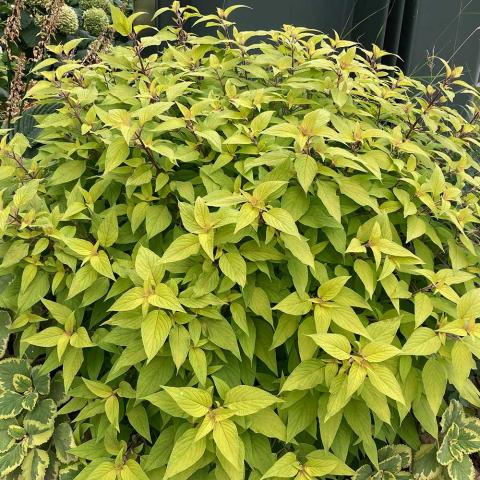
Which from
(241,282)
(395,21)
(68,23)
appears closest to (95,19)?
(68,23)

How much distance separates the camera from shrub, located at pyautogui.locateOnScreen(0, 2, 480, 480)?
1262 millimetres

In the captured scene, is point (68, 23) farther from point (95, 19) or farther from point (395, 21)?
point (395, 21)

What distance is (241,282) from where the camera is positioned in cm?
124

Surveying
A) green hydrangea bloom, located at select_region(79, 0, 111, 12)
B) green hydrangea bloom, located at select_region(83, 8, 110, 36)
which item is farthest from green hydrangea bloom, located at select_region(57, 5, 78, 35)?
green hydrangea bloom, located at select_region(79, 0, 111, 12)

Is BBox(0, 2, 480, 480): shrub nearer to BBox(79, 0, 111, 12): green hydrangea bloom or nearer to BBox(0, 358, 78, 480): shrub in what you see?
BBox(0, 358, 78, 480): shrub

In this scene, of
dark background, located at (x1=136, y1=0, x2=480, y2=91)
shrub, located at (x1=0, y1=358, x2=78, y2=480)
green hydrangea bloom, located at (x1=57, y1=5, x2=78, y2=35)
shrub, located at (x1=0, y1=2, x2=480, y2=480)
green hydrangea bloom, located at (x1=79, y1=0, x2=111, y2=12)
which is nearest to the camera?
shrub, located at (x1=0, y1=2, x2=480, y2=480)

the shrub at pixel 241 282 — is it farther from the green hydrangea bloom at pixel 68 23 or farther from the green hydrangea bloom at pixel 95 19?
the green hydrangea bloom at pixel 95 19

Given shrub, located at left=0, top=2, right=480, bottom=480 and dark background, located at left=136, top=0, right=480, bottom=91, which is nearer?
shrub, located at left=0, top=2, right=480, bottom=480

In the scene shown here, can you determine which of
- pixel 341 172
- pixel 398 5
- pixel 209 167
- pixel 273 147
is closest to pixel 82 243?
pixel 209 167

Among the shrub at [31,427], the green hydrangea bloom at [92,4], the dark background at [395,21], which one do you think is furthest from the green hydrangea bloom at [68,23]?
the shrub at [31,427]

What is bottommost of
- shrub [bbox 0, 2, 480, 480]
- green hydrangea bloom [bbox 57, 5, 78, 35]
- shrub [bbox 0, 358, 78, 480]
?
shrub [bbox 0, 358, 78, 480]

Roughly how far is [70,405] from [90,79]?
1107 millimetres

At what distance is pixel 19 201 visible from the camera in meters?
1.45

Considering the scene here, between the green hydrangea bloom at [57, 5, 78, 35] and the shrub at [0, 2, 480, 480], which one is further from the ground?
the shrub at [0, 2, 480, 480]
